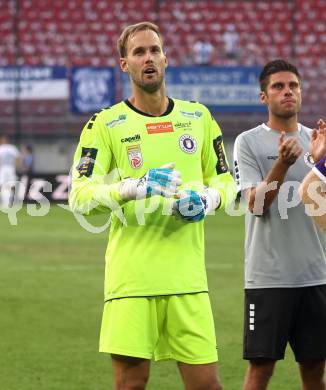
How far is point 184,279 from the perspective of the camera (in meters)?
4.98

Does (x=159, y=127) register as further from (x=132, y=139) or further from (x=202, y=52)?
(x=202, y=52)

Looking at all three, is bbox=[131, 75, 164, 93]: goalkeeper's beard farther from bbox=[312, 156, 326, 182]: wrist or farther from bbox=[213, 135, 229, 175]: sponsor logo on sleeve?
bbox=[312, 156, 326, 182]: wrist

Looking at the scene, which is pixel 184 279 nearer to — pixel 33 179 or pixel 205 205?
pixel 205 205

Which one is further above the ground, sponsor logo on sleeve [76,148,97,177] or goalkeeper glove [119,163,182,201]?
sponsor logo on sleeve [76,148,97,177]

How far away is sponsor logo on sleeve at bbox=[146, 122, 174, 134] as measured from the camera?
5083 millimetres

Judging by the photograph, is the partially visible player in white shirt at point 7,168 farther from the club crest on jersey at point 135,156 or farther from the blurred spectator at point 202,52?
the club crest on jersey at point 135,156

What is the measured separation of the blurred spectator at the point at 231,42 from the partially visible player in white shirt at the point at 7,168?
6879mm

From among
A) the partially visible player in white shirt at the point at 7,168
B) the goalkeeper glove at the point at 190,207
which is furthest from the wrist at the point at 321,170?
the partially visible player in white shirt at the point at 7,168

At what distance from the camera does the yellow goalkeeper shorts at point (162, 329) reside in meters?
4.90

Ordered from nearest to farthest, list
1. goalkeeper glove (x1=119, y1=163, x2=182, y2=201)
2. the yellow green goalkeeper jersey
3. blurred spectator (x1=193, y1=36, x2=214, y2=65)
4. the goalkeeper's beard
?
goalkeeper glove (x1=119, y1=163, x2=182, y2=201)
the yellow green goalkeeper jersey
the goalkeeper's beard
blurred spectator (x1=193, y1=36, x2=214, y2=65)

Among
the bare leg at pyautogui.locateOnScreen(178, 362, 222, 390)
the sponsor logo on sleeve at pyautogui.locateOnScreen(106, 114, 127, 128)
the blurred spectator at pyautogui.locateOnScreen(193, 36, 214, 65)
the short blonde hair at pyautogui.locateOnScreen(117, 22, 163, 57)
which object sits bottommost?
the bare leg at pyautogui.locateOnScreen(178, 362, 222, 390)

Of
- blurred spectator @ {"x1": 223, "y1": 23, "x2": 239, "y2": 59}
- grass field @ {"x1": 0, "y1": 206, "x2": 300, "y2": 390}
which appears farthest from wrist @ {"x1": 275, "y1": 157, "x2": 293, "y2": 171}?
blurred spectator @ {"x1": 223, "y1": 23, "x2": 239, "y2": 59}

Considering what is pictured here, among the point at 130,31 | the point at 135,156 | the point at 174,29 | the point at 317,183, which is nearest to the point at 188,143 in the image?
the point at 135,156

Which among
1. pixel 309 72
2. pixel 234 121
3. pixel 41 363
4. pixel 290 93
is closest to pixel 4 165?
pixel 234 121
